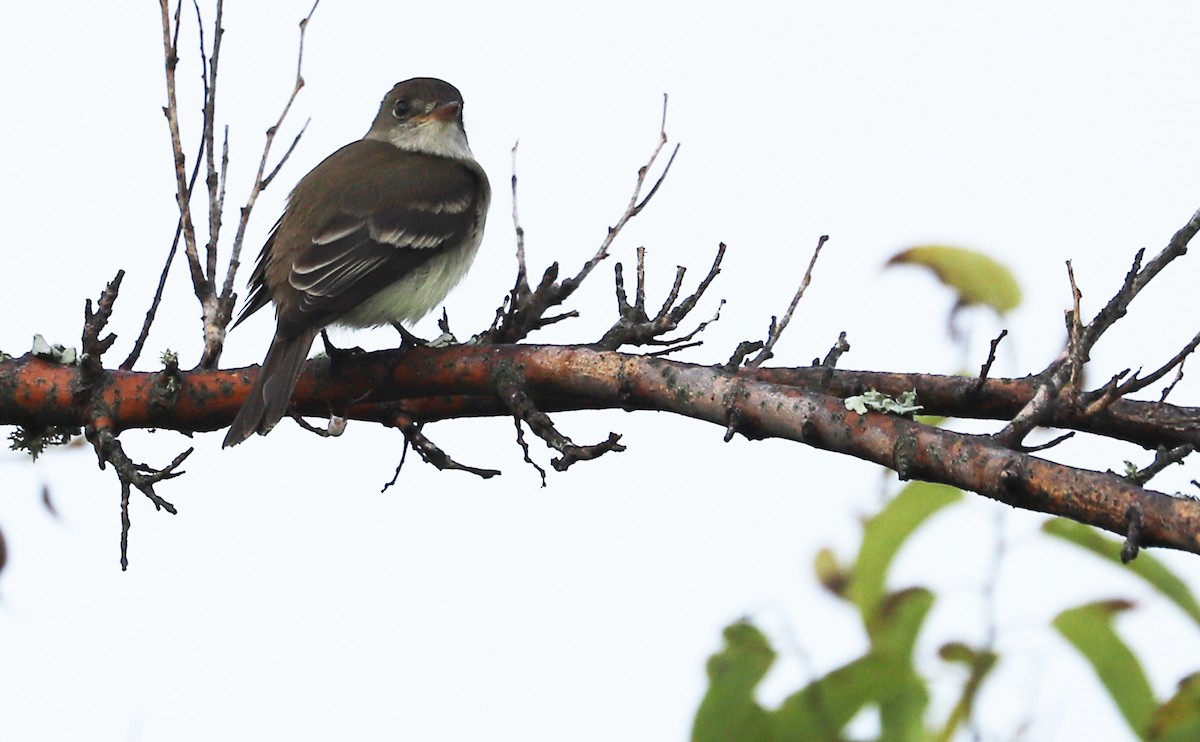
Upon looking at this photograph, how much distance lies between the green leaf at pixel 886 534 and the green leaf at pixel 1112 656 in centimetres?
49

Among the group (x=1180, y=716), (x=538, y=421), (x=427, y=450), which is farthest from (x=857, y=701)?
(x=427, y=450)

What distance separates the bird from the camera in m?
5.62

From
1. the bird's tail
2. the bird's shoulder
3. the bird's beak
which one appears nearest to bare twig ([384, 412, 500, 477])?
the bird's tail

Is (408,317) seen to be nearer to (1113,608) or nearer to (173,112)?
(173,112)

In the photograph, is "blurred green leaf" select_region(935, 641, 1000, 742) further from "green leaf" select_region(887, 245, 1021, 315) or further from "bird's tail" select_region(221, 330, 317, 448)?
"bird's tail" select_region(221, 330, 317, 448)

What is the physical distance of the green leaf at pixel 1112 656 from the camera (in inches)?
128

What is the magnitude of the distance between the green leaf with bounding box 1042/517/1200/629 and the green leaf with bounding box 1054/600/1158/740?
13cm

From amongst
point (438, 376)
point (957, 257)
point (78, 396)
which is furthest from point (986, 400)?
point (78, 396)

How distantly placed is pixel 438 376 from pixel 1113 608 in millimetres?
2079

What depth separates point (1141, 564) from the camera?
11.8ft

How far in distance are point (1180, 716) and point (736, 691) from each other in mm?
1008

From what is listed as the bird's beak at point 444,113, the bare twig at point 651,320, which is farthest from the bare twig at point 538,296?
the bird's beak at point 444,113

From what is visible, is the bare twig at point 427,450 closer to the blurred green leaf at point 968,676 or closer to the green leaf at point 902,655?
the green leaf at point 902,655

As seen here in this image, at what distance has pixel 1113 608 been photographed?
145 inches
